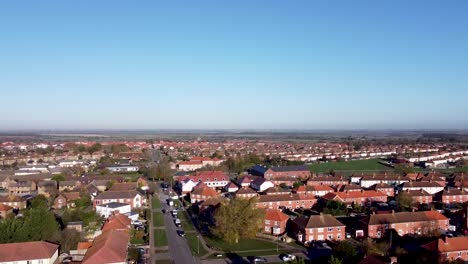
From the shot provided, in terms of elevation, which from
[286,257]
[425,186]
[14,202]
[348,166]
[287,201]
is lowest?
[286,257]

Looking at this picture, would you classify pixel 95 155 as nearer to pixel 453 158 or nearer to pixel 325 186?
pixel 325 186

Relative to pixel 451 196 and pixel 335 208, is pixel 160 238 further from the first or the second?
pixel 451 196

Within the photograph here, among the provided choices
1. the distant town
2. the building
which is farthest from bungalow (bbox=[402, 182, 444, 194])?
the building

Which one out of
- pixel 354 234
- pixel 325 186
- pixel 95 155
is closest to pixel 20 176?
pixel 95 155

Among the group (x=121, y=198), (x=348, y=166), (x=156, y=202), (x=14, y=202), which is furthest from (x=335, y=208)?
(x=348, y=166)

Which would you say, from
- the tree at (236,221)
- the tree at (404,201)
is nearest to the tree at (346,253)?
the tree at (236,221)
